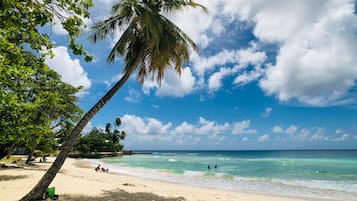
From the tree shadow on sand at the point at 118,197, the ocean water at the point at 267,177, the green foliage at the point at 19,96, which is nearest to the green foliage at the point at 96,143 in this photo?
the ocean water at the point at 267,177

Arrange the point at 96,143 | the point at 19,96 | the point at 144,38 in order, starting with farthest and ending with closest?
the point at 96,143, the point at 144,38, the point at 19,96

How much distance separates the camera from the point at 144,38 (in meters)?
8.04

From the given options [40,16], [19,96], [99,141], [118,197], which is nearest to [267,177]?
[118,197]

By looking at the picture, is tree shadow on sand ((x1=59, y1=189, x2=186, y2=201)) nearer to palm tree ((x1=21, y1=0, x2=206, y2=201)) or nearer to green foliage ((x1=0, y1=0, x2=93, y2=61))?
palm tree ((x1=21, y1=0, x2=206, y2=201))

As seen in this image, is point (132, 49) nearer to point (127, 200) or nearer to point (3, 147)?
point (127, 200)

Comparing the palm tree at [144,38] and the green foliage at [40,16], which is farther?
the palm tree at [144,38]

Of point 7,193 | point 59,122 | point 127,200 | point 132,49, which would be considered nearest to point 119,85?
point 132,49

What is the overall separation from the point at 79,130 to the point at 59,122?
12086 millimetres

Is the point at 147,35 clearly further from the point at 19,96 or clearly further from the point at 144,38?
the point at 19,96

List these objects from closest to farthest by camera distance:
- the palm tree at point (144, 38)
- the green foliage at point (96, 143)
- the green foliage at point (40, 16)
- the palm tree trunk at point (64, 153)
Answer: the green foliage at point (40, 16) → the palm tree trunk at point (64, 153) → the palm tree at point (144, 38) → the green foliage at point (96, 143)

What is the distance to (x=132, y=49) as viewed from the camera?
8.63 metres

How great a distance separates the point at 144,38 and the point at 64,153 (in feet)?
12.8

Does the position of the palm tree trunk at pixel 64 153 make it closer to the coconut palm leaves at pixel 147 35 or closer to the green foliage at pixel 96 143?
the coconut palm leaves at pixel 147 35

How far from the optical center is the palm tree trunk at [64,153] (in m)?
6.70
